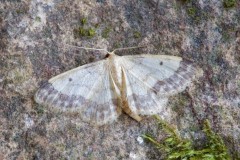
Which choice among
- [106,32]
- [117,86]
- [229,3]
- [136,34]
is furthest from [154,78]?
[229,3]

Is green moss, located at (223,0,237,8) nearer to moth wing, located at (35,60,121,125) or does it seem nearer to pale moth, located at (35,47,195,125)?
pale moth, located at (35,47,195,125)

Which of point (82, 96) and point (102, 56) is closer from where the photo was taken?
point (82, 96)

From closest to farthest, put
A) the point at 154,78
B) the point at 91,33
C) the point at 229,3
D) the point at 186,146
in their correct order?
the point at 186,146 < the point at 154,78 < the point at 91,33 < the point at 229,3

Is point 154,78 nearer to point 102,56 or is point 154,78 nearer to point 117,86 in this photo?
point 117,86

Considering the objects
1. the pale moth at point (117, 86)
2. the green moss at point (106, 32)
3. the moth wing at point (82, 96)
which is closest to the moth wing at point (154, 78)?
the pale moth at point (117, 86)

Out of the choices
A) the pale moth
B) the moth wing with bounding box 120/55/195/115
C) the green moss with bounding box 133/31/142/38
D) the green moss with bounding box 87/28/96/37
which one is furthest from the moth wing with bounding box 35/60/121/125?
the green moss with bounding box 133/31/142/38

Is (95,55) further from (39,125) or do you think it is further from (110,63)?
(39,125)
